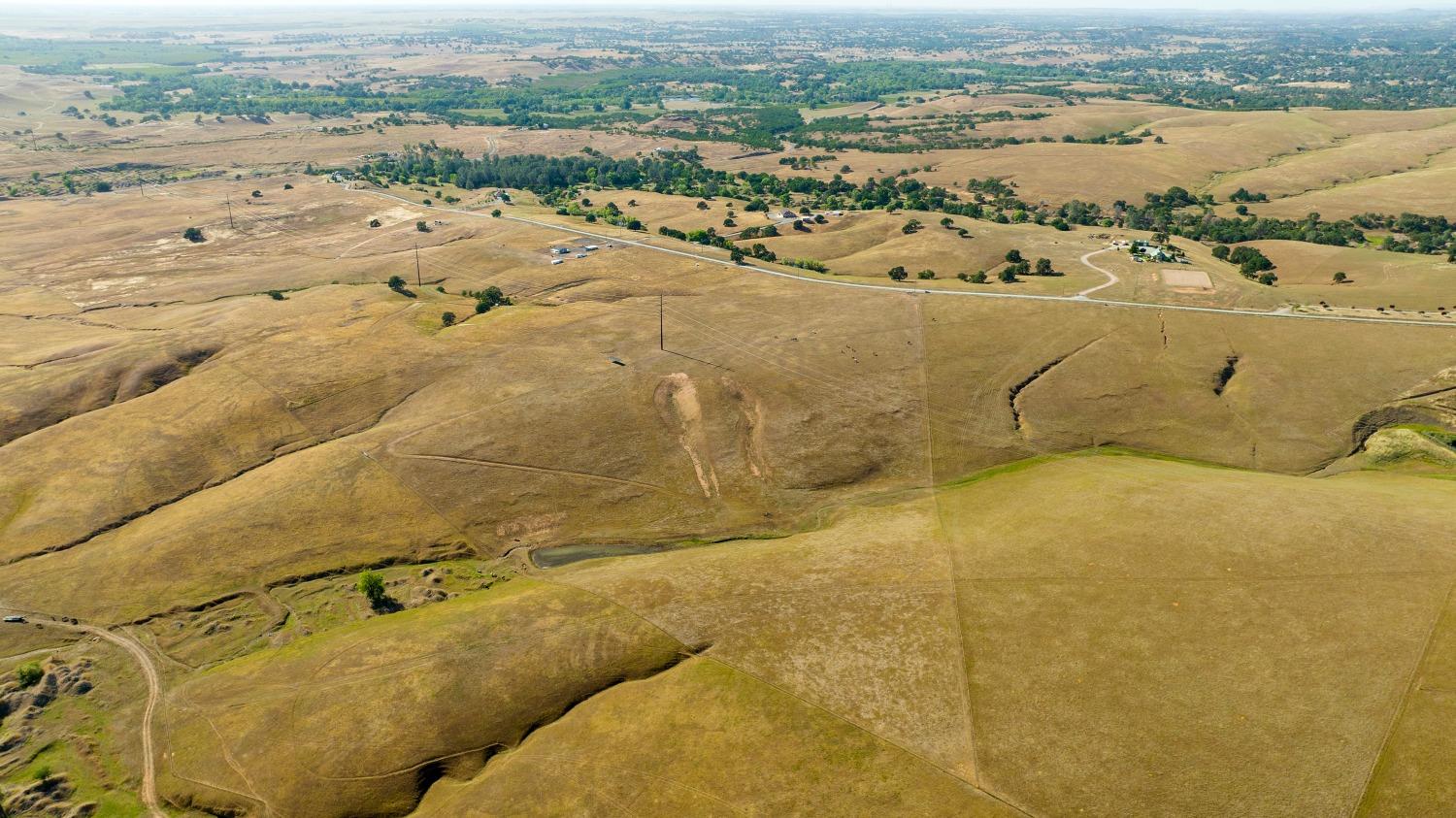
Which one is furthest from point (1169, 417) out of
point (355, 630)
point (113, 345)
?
point (113, 345)

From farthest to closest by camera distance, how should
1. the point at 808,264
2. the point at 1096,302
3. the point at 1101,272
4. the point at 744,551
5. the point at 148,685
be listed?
the point at 808,264 < the point at 1101,272 < the point at 1096,302 < the point at 744,551 < the point at 148,685

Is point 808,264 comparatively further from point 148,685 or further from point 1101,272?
point 148,685

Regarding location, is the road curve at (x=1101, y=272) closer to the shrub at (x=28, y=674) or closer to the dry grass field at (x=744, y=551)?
the dry grass field at (x=744, y=551)

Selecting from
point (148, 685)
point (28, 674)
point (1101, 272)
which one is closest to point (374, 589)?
point (148, 685)

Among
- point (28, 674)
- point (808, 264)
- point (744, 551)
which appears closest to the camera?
point (28, 674)

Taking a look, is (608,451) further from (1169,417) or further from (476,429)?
(1169,417)

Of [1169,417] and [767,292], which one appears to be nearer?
[1169,417]

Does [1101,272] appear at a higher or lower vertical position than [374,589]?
higher
